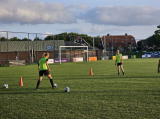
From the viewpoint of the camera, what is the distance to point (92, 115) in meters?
6.06

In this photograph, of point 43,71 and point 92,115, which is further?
point 43,71

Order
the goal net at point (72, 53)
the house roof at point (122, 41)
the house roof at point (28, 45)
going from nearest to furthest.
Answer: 1. the house roof at point (28, 45)
2. the goal net at point (72, 53)
3. the house roof at point (122, 41)

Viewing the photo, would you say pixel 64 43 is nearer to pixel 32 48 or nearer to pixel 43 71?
pixel 32 48

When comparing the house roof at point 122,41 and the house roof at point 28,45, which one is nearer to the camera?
the house roof at point 28,45

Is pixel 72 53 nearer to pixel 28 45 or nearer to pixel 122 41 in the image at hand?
pixel 28 45

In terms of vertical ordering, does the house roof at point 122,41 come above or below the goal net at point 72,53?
above

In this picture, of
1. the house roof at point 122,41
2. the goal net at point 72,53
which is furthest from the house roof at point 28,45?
the house roof at point 122,41

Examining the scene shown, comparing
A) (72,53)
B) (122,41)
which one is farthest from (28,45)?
(122,41)

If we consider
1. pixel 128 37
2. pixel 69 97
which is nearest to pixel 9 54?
pixel 69 97

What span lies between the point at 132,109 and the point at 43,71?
17.4 ft

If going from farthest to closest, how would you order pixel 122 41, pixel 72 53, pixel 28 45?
1. pixel 122 41
2. pixel 72 53
3. pixel 28 45

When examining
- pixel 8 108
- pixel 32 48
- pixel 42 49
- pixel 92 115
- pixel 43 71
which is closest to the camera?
pixel 92 115

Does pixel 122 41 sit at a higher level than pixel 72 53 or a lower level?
higher

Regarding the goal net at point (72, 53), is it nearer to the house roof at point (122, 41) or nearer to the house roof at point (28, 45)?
the house roof at point (28, 45)
